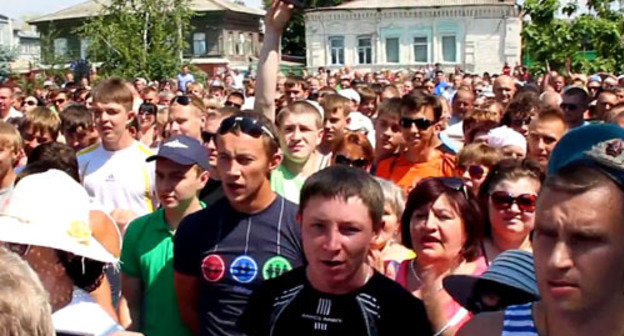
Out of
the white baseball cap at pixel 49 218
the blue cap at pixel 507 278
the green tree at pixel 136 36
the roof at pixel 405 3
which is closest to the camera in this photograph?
the blue cap at pixel 507 278

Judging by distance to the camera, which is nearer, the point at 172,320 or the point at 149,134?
the point at 172,320

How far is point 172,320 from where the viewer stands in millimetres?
4828

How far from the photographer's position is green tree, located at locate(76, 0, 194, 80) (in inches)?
1059

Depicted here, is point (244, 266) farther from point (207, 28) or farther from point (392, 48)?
point (207, 28)

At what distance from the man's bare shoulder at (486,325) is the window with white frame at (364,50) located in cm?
6221

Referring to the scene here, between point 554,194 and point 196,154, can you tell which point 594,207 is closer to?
point 554,194

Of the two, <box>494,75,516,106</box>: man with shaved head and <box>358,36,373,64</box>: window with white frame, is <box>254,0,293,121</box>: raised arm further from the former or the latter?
<box>358,36,373,64</box>: window with white frame

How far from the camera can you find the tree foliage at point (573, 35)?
18609 millimetres

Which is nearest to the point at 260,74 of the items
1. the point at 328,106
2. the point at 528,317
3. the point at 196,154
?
the point at 196,154

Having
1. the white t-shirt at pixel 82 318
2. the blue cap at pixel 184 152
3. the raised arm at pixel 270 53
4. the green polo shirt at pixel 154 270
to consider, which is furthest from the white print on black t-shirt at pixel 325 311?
the raised arm at pixel 270 53

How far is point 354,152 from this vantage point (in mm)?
6793

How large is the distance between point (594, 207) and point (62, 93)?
1476 cm

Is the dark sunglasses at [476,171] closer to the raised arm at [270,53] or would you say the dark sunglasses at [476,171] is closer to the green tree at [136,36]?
the raised arm at [270,53]

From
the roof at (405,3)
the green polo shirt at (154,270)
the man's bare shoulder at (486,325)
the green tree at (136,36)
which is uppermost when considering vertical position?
the roof at (405,3)
